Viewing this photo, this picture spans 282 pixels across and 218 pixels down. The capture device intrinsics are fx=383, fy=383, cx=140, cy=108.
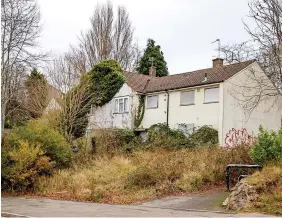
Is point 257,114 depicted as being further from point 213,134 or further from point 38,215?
point 38,215

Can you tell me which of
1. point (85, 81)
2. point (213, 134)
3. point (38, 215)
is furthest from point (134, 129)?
point (38, 215)

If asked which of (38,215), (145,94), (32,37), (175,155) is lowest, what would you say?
(38,215)

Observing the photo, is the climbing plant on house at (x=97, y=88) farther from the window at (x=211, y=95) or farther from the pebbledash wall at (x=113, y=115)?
the window at (x=211, y=95)

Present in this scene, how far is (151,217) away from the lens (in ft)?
34.3

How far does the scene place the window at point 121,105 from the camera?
33.8 meters

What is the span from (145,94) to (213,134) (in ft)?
27.2

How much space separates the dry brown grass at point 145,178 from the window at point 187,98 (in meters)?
9.83

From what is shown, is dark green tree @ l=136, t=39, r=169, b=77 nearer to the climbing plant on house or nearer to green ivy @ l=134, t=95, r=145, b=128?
the climbing plant on house

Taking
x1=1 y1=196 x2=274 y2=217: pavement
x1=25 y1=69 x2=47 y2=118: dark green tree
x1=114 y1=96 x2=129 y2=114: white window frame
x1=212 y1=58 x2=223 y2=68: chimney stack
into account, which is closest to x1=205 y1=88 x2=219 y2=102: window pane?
x1=212 y1=58 x2=223 y2=68: chimney stack

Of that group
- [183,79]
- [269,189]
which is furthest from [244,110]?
[269,189]

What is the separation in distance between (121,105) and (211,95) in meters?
9.25

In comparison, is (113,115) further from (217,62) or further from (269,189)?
(269,189)

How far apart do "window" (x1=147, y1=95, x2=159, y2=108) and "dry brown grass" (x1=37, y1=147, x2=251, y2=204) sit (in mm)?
12477

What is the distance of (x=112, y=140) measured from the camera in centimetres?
2752
